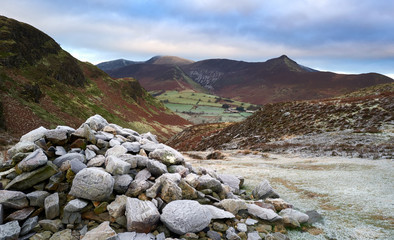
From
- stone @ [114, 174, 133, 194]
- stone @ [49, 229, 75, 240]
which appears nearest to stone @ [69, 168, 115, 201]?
stone @ [114, 174, 133, 194]

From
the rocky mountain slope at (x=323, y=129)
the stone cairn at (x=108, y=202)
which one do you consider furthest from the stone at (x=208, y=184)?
the rocky mountain slope at (x=323, y=129)

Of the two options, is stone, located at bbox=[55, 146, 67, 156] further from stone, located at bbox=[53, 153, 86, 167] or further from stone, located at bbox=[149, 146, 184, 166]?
stone, located at bbox=[149, 146, 184, 166]

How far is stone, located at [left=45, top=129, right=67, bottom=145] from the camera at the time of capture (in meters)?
14.4

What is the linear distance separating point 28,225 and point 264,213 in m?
12.4

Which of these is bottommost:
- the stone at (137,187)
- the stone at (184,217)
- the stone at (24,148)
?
the stone at (184,217)

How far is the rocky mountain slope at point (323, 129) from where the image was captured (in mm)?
31859

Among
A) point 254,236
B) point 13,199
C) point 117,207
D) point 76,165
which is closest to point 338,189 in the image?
point 254,236

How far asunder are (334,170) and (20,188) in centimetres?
2842

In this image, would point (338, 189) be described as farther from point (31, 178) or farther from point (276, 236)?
point (31, 178)

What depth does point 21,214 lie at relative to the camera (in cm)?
1014

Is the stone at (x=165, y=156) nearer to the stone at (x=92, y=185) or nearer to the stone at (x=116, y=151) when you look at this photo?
the stone at (x=116, y=151)

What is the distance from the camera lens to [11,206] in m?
10.2

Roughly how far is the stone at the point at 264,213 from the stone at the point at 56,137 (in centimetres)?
1344

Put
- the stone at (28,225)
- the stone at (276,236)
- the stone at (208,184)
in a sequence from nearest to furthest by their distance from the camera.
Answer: the stone at (28,225)
the stone at (276,236)
the stone at (208,184)
